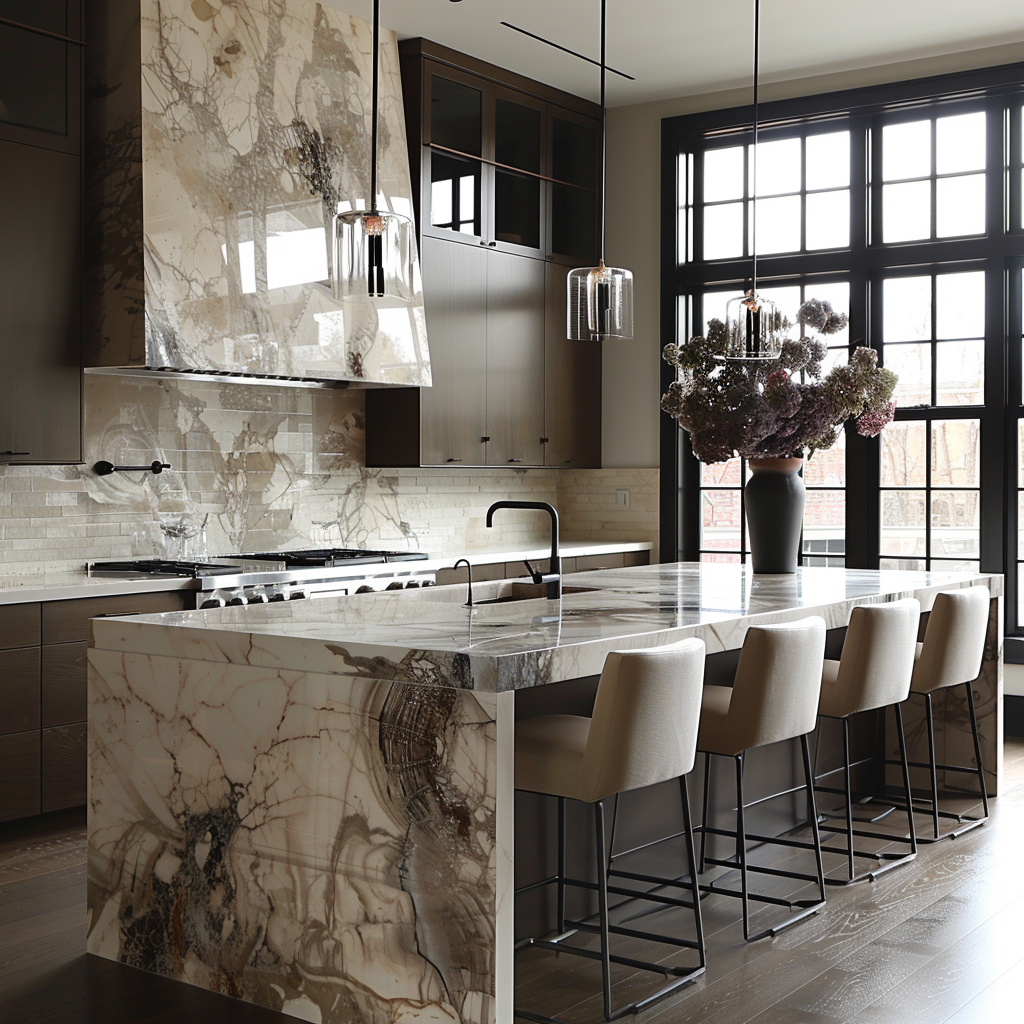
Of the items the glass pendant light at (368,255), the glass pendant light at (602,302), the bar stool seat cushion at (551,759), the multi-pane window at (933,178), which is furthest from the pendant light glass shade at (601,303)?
the multi-pane window at (933,178)

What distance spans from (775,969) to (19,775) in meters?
2.68

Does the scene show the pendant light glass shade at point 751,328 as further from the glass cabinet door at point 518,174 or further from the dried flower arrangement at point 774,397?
the glass cabinet door at point 518,174

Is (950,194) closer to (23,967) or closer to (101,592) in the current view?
(101,592)

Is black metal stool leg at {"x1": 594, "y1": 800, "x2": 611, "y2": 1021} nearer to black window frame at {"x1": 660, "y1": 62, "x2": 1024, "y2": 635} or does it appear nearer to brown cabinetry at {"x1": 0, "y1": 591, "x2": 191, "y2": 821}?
brown cabinetry at {"x1": 0, "y1": 591, "x2": 191, "y2": 821}

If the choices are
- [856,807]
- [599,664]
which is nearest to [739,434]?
[856,807]

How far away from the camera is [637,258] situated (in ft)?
24.1

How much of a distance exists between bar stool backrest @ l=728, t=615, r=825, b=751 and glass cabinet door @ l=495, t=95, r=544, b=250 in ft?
12.8

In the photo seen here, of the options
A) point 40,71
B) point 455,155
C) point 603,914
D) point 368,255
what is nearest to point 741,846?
A: point 603,914

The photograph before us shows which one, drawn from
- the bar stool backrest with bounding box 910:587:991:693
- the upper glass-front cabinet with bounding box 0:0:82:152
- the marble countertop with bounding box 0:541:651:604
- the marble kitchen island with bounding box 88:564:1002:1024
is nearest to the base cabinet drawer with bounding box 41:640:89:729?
the marble countertop with bounding box 0:541:651:604

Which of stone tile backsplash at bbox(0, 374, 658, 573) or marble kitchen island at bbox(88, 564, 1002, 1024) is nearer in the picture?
marble kitchen island at bbox(88, 564, 1002, 1024)

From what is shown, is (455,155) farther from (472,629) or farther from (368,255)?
(472,629)

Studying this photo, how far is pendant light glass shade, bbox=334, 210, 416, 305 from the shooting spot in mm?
3072

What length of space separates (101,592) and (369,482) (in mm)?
2197

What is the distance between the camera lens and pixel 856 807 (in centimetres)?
479
